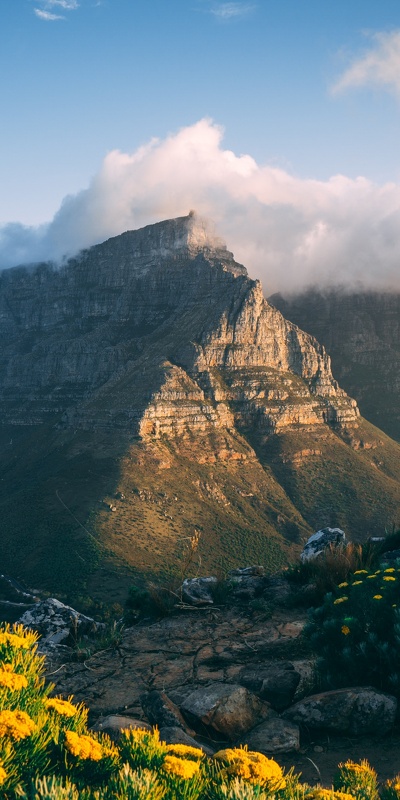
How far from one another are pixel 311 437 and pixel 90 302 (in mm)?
102860

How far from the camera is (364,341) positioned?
174 metres

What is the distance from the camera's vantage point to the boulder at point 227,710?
8.21 meters

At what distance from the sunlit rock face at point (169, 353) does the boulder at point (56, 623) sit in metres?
82.8

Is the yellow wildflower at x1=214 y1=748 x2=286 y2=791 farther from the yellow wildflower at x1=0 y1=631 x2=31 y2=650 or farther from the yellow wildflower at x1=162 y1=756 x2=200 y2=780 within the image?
the yellow wildflower at x1=0 y1=631 x2=31 y2=650

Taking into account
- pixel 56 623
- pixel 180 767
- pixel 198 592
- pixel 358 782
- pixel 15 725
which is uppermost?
pixel 15 725

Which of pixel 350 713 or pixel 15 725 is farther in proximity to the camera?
pixel 350 713

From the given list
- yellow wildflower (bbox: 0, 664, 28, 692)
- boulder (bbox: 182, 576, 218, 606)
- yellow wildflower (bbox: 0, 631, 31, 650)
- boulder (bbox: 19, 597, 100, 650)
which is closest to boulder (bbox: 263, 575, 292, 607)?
boulder (bbox: 182, 576, 218, 606)

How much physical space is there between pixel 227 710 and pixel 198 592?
702 cm

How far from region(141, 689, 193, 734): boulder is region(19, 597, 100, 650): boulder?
566 cm

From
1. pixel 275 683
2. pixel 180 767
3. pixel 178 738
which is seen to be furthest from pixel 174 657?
pixel 180 767

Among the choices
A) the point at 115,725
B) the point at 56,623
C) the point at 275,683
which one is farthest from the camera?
the point at 56,623

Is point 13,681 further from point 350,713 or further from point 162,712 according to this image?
point 350,713

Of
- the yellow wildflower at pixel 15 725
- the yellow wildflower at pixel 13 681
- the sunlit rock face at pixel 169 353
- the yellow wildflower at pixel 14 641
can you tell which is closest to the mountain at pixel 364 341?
the sunlit rock face at pixel 169 353

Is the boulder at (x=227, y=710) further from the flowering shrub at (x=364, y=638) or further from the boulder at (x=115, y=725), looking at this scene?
the flowering shrub at (x=364, y=638)
